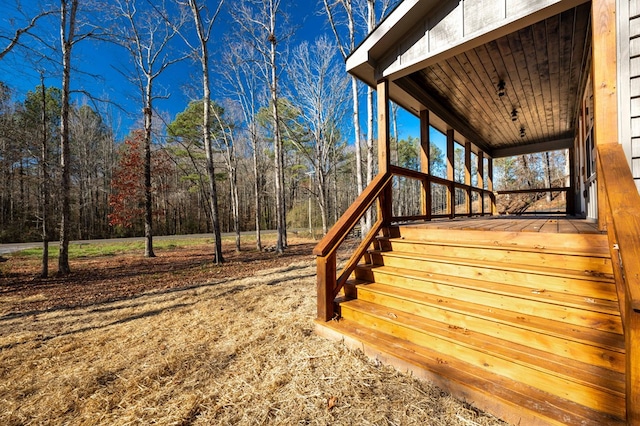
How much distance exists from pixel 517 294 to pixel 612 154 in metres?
1.30

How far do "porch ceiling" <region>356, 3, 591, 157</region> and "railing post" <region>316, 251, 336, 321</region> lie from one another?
2923mm

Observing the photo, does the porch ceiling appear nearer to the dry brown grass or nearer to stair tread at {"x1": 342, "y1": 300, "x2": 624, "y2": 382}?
stair tread at {"x1": 342, "y1": 300, "x2": 624, "y2": 382}

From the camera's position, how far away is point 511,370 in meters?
1.67

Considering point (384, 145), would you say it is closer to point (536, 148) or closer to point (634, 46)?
point (634, 46)

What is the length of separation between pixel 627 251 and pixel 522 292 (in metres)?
0.96

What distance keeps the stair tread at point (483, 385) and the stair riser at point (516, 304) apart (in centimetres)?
60

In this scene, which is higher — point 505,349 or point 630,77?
point 630,77

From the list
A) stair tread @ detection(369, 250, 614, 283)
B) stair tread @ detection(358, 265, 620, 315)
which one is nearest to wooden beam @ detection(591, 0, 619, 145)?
stair tread @ detection(369, 250, 614, 283)

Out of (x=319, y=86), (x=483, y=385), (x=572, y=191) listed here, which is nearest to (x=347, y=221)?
(x=483, y=385)

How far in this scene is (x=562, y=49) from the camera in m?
3.49

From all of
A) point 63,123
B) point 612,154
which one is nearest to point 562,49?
point 612,154

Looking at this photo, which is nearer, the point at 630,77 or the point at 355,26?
the point at 630,77

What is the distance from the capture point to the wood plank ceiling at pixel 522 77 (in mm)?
3256

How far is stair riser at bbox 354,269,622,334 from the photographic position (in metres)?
1.71
